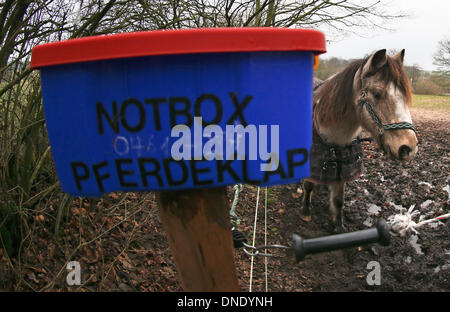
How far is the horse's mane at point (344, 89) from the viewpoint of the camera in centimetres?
248

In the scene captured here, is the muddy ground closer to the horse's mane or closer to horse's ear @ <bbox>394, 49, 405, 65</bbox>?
the horse's mane

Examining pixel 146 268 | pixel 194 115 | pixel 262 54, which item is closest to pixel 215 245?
pixel 194 115

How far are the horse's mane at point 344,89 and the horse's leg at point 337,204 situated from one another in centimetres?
73

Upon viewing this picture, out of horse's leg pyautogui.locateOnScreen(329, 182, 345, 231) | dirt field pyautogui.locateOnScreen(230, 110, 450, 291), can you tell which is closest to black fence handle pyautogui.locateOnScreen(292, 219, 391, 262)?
dirt field pyautogui.locateOnScreen(230, 110, 450, 291)

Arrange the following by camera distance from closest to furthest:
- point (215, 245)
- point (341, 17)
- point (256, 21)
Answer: point (215, 245) < point (256, 21) < point (341, 17)

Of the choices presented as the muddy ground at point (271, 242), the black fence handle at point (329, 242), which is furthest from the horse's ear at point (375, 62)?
the black fence handle at point (329, 242)

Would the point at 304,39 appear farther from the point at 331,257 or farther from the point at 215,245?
the point at 331,257

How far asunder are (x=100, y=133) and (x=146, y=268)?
2024 millimetres

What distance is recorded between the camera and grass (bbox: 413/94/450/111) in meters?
11.8

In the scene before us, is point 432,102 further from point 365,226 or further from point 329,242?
point 329,242

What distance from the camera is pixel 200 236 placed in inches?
40.5

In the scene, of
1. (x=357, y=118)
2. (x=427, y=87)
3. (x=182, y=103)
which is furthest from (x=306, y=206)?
(x=427, y=87)
